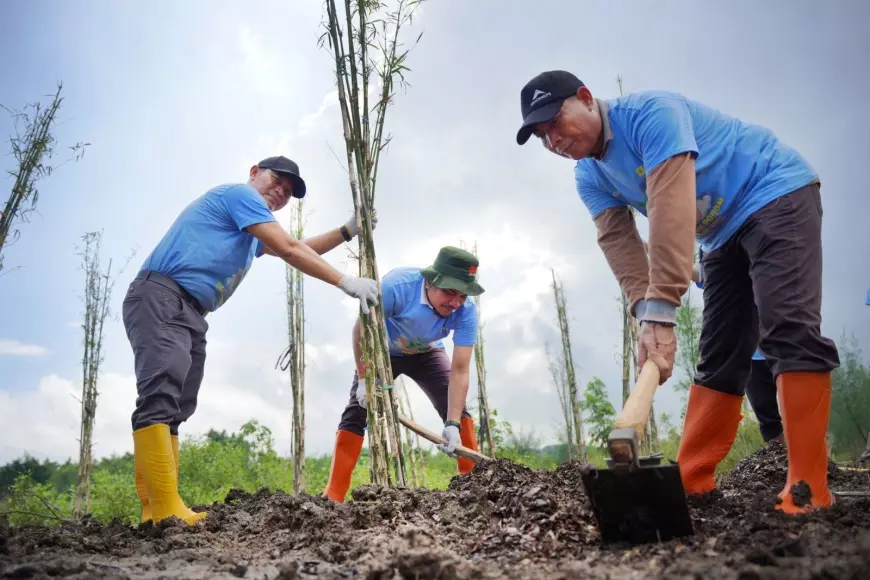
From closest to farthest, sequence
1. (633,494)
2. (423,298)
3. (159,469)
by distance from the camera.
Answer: (633,494) → (159,469) → (423,298)

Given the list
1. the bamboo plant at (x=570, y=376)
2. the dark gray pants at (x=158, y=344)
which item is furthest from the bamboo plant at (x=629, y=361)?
the dark gray pants at (x=158, y=344)

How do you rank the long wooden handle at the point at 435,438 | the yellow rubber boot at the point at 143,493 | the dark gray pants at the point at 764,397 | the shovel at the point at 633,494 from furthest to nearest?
the long wooden handle at the point at 435,438 → the dark gray pants at the point at 764,397 → the yellow rubber boot at the point at 143,493 → the shovel at the point at 633,494

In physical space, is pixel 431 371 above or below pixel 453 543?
above

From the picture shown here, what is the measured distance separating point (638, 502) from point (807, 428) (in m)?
0.68

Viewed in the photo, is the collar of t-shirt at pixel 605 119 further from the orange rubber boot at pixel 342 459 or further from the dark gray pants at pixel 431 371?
the orange rubber boot at pixel 342 459

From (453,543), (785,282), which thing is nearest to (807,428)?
(785,282)

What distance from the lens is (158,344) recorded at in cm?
260

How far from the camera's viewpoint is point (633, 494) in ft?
5.04

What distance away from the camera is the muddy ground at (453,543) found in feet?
4.38

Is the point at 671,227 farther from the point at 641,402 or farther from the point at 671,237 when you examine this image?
the point at 641,402

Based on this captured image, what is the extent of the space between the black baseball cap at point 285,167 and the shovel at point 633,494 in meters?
2.20

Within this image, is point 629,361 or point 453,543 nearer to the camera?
point 453,543

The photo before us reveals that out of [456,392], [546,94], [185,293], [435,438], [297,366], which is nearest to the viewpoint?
[546,94]

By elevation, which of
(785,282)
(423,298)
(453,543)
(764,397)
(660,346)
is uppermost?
(423,298)
